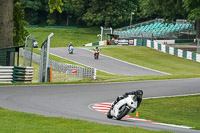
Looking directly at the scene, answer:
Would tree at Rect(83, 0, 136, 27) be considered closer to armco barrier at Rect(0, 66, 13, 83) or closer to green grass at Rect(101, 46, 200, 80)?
green grass at Rect(101, 46, 200, 80)

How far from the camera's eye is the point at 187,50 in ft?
194

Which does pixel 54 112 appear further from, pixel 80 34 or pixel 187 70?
pixel 80 34

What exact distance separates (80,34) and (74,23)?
1181 centimetres

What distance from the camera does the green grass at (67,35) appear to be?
81.4m

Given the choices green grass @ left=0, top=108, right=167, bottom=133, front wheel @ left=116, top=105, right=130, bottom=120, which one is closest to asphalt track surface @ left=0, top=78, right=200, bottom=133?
front wheel @ left=116, top=105, right=130, bottom=120

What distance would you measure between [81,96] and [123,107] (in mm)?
7581

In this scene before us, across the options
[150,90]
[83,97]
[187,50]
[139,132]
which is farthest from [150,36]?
[139,132]

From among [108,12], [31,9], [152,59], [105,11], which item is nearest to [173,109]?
[152,59]

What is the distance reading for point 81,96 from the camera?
23125 mm

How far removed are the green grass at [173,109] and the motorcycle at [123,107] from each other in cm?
170

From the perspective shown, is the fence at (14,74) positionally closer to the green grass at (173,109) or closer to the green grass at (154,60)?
the green grass at (173,109)

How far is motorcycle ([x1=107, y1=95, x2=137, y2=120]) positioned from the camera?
1550 cm

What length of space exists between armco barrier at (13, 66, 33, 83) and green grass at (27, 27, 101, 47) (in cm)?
5067

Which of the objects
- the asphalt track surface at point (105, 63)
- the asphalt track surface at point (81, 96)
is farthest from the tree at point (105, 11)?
the asphalt track surface at point (81, 96)
